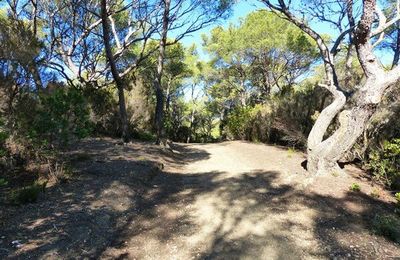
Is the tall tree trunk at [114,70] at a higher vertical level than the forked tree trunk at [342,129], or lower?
higher

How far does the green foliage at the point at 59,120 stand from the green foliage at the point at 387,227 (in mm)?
4802

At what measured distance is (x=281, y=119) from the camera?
1130 cm

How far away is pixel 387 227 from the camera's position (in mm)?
4297

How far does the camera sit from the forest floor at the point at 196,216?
391cm

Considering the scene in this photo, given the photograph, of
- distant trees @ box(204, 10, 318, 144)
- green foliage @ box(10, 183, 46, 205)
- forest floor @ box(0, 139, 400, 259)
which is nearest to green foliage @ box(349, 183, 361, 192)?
forest floor @ box(0, 139, 400, 259)

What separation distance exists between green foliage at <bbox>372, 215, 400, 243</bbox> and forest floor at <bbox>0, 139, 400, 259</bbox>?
9 centimetres

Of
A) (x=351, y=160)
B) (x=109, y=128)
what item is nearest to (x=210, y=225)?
(x=351, y=160)

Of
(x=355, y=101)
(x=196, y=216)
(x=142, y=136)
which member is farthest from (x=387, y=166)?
(x=142, y=136)

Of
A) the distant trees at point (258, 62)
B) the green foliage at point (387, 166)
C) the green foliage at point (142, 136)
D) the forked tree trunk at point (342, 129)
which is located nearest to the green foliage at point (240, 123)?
the distant trees at point (258, 62)

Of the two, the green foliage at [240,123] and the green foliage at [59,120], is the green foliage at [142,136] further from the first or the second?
the green foliage at [59,120]

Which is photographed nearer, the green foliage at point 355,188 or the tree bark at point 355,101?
the green foliage at point 355,188

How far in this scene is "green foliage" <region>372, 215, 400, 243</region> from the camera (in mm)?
4208

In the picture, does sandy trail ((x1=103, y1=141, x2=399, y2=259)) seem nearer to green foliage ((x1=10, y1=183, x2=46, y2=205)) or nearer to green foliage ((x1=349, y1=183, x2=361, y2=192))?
green foliage ((x1=349, y1=183, x2=361, y2=192))

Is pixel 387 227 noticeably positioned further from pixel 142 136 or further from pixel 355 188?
pixel 142 136
